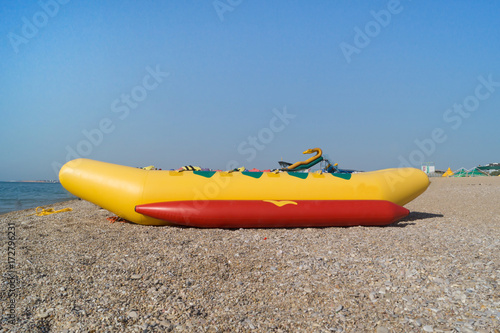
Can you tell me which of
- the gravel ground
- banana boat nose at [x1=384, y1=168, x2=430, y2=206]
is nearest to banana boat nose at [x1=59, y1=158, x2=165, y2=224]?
the gravel ground

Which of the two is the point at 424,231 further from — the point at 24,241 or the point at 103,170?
the point at 24,241

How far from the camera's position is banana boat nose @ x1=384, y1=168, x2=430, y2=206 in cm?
696

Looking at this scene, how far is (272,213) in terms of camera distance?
5.91 meters

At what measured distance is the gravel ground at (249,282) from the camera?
2.69 meters

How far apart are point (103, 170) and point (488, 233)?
6.93 m

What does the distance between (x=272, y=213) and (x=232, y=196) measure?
809 mm

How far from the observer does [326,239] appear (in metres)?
5.19

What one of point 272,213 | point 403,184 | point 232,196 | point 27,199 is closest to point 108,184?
point 232,196

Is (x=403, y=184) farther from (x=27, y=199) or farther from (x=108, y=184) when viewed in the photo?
(x=27, y=199)

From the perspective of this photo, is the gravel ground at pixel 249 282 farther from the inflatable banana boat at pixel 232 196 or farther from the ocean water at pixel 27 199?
the ocean water at pixel 27 199

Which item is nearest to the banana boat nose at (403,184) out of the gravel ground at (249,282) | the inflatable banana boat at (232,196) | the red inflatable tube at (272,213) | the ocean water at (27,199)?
the inflatable banana boat at (232,196)

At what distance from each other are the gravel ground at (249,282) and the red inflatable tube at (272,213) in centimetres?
39

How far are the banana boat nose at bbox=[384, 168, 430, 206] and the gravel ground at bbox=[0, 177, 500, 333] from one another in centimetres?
158

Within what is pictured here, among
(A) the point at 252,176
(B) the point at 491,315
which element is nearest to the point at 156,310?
(B) the point at 491,315
